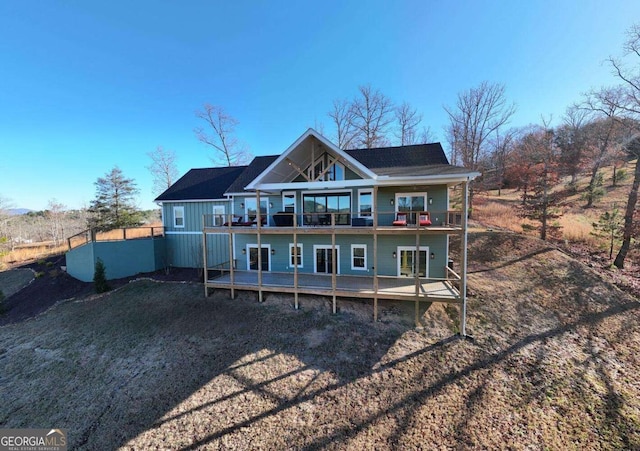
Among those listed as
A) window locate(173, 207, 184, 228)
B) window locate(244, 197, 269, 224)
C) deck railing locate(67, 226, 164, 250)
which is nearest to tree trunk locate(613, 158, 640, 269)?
window locate(244, 197, 269, 224)

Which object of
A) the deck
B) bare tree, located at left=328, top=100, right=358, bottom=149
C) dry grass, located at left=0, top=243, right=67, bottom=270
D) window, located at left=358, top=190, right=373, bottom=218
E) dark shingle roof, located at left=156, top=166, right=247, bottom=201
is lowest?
the deck

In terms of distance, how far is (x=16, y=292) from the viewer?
14.3 meters

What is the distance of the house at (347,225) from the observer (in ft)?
31.9

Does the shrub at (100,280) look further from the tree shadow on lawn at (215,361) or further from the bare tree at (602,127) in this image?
the bare tree at (602,127)

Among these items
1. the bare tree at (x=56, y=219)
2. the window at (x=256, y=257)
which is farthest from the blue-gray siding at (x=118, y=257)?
the bare tree at (x=56, y=219)

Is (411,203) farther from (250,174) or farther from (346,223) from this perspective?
(250,174)

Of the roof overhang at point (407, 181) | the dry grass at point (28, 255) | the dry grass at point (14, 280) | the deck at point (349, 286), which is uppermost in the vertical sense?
the roof overhang at point (407, 181)

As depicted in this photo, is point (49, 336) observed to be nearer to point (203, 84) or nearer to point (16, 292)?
point (16, 292)

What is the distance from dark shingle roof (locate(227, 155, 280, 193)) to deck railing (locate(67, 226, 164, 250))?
22.1 feet

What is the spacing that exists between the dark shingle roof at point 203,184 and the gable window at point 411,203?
36.3 feet

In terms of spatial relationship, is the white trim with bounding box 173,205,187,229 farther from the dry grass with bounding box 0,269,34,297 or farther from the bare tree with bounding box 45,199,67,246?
the bare tree with bounding box 45,199,67,246

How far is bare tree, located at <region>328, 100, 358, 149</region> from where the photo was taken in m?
25.8

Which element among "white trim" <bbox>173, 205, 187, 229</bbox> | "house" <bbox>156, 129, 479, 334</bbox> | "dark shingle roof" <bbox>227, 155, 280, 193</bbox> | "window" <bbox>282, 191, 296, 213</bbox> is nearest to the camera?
"house" <bbox>156, 129, 479, 334</bbox>

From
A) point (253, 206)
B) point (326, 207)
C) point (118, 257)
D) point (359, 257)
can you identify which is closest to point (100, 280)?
point (118, 257)
